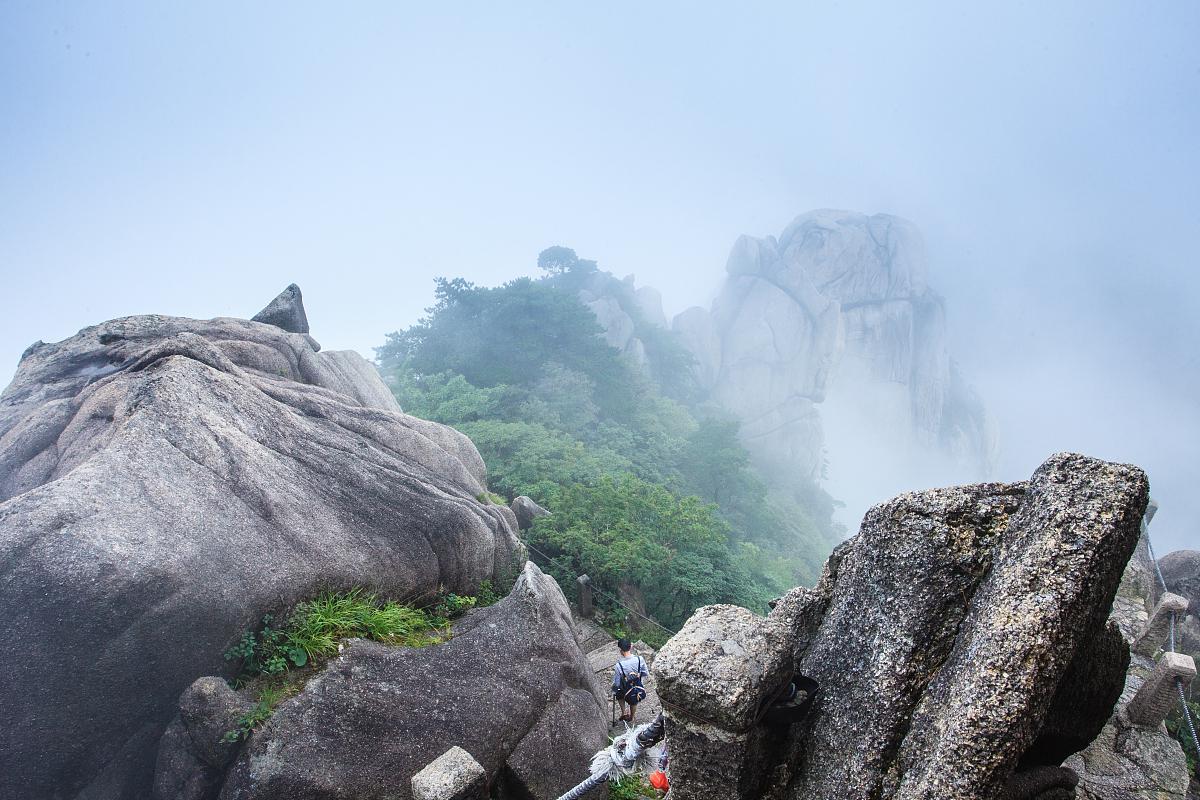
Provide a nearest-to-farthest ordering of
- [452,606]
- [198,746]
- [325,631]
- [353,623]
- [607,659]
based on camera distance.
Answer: [198,746]
[325,631]
[353,623]
[452,606]
[607,659]

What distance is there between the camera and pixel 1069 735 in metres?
2.83

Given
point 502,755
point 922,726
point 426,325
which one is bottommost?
point 502,755

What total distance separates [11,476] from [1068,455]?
35.3 feet

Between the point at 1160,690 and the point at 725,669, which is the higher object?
the point at 725,669

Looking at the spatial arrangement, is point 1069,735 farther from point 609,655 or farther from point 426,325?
point 426,325

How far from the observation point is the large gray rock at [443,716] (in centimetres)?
521

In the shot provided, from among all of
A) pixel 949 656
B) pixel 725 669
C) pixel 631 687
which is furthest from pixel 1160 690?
pixel 725 669

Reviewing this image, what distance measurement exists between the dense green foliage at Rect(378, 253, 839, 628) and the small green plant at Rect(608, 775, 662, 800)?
6.39m

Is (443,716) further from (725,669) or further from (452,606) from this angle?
(725,669)

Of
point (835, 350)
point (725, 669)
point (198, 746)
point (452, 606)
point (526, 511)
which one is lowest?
point (835, 350)

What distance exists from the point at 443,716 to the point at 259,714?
1.80m

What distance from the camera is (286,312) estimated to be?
39.4 ft

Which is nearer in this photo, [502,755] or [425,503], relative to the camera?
[502,755]

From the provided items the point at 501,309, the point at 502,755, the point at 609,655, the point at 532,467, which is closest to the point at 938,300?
the point at 501,309
